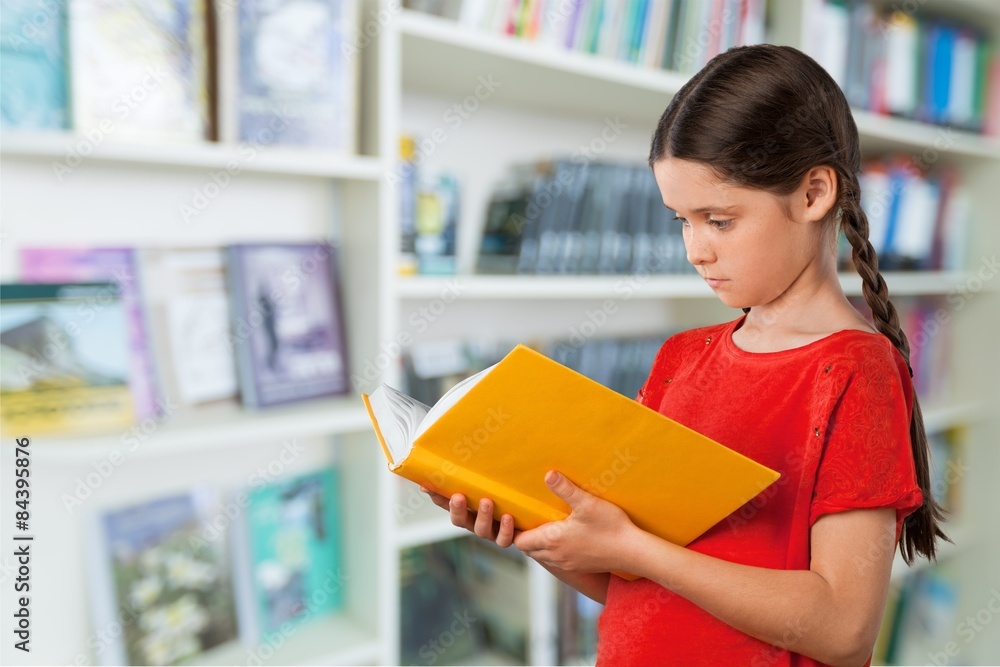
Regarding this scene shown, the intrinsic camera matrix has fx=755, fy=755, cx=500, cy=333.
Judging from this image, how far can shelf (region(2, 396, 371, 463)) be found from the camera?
1.08 metres

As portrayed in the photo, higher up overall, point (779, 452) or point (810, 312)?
point (810, 312)

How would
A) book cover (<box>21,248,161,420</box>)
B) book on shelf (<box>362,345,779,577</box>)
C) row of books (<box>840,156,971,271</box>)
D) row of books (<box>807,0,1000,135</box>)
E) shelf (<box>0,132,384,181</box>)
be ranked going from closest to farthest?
book on shelf (<box>362,345,779,577</box>)
shelf (<box>0,132,384,181</box>)
book cover (<box>21,248,161,420</box>)
row of books (<box>807,0,1000,135</box>)
row of books (<box>840,156,971,271</box>)

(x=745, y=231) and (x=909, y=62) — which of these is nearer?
(x=745, y=231)

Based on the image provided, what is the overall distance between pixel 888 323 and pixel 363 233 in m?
0.90

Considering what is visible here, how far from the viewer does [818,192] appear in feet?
2.10

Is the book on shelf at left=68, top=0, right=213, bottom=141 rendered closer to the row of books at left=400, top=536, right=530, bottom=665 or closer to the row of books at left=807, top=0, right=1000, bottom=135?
the row of books at left=400, top=536, right=530, bottom=665

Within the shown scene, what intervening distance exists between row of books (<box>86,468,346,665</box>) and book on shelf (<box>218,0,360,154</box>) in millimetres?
641

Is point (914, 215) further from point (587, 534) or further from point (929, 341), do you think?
point (587, 534)

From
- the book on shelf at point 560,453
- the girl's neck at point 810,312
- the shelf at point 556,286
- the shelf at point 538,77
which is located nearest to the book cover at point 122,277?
the shelf at point 556,286

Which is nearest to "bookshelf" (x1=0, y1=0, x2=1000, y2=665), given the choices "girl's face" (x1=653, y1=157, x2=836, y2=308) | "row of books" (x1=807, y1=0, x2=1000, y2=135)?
"row of books" (x1=807, y1=0, x2=1000, y2=135)

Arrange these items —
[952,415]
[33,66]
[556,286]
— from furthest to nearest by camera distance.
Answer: [952,415] → [556,286] → [33,66]

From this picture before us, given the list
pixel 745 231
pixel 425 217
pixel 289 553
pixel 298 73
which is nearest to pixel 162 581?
pixel 289 553

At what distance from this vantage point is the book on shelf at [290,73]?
3.93ft

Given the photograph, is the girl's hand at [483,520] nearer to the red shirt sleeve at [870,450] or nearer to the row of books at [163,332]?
the red shirt sleeve at [870,450]
